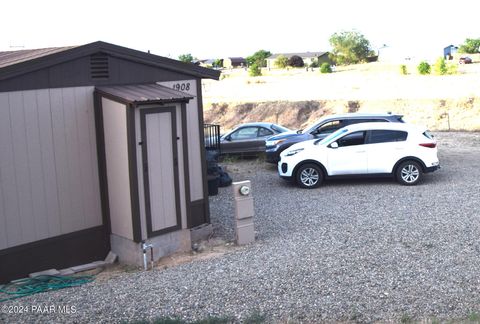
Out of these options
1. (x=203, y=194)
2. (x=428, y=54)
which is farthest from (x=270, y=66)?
(x=203, y=194)

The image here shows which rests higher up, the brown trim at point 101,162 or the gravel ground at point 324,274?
the brown trim at point 101,162

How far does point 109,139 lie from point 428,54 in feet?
283

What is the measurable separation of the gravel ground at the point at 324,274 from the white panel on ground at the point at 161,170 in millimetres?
1057

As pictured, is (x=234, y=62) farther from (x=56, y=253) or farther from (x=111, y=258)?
(x=56, y=253)

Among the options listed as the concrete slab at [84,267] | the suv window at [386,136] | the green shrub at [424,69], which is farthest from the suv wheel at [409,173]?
the green shrub at [424,69]

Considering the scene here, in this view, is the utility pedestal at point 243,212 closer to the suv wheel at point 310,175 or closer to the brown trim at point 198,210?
the brown trim at point 198,210

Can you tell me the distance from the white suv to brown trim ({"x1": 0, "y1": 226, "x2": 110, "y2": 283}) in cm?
667

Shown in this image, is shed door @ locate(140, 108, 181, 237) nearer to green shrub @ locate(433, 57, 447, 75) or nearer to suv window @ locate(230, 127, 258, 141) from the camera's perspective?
suv window @ locate(230, 127, 258, 141)

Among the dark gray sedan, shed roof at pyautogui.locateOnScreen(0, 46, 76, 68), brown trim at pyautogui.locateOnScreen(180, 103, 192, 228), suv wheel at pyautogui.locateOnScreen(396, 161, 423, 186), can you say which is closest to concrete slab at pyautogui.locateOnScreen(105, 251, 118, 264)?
brown trim at pyautogui.locateOnScreen(180, 103, 192, 228)

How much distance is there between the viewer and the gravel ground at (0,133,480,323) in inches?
316

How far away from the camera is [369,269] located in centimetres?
951

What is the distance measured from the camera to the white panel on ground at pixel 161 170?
1117 centimetres

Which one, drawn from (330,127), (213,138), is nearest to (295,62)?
(213,138)

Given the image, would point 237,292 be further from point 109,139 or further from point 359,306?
point 109,139
